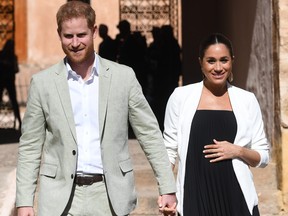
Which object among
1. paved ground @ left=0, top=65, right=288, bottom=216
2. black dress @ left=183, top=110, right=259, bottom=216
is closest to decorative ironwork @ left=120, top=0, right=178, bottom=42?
paved ground @ left=0, top=65, right=288, bottom=216

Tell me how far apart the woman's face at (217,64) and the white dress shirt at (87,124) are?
89cm

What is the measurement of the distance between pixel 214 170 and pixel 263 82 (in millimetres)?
3801

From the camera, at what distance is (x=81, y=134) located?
198 inches

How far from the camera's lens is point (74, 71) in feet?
16.8

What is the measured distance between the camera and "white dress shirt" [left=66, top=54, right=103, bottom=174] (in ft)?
16.5

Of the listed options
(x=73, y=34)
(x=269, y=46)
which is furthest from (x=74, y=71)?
(x=269, y=46)

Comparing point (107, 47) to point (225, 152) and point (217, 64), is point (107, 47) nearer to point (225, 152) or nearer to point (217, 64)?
point (217, 64)

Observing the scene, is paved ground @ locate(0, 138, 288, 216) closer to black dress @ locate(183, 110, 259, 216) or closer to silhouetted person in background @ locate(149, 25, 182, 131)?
black dress @ locate(183, 110, 259, 216)

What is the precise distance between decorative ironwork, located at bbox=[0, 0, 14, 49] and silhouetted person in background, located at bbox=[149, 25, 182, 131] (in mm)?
8052

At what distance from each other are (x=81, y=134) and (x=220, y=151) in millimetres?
897

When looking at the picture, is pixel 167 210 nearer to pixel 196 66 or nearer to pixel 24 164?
pixel 24 164

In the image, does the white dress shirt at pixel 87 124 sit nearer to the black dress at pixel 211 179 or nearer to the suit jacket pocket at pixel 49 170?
the suit jacket pocket at pixel 49 170

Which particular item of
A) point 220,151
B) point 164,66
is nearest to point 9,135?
point 164,66

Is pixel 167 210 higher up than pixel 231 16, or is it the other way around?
pixel 231 16
